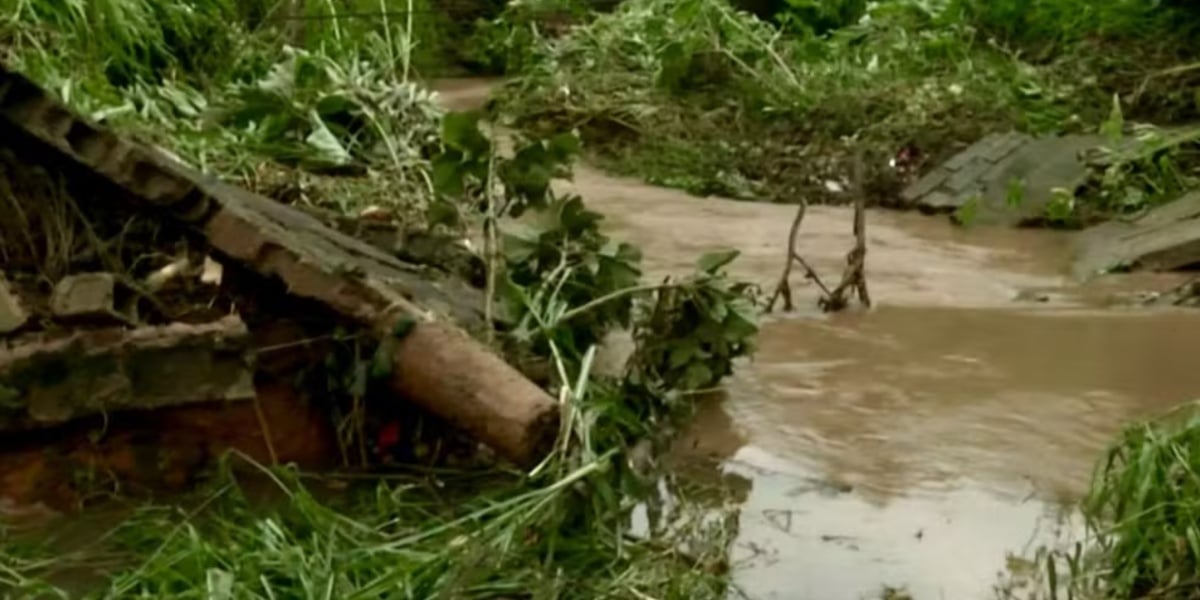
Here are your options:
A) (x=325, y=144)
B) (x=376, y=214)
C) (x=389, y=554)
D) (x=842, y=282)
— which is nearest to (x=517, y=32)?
(x=325, y=144)

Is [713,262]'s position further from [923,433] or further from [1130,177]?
[1130,177]

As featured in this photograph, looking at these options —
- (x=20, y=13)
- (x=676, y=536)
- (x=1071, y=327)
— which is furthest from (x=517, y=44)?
(x=676, y=536)

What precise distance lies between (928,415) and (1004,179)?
438 centimetres

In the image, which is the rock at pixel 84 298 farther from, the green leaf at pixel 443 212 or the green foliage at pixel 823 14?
the green foliage at pixel 823 14

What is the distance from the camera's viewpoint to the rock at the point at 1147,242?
660 centimetres

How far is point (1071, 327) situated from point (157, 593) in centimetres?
328

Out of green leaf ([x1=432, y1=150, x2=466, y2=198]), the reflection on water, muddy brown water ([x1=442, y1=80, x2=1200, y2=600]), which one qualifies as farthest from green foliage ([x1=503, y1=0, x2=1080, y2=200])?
green leaf ([x1=432, y1=150, x2=466, y2=198])

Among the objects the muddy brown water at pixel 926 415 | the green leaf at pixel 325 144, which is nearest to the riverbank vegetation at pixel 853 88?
the muddy brown water at pixel 926 415

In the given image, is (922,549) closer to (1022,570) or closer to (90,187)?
(1022,570)

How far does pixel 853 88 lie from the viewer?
1012 centimetres

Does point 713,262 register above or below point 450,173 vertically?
below

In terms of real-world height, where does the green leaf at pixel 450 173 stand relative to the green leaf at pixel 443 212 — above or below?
above

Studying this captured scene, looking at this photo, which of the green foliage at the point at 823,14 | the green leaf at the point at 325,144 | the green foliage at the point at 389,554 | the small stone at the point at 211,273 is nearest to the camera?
the green foliage at the point at 389,554

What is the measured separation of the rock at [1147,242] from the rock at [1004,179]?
0.51 meters
